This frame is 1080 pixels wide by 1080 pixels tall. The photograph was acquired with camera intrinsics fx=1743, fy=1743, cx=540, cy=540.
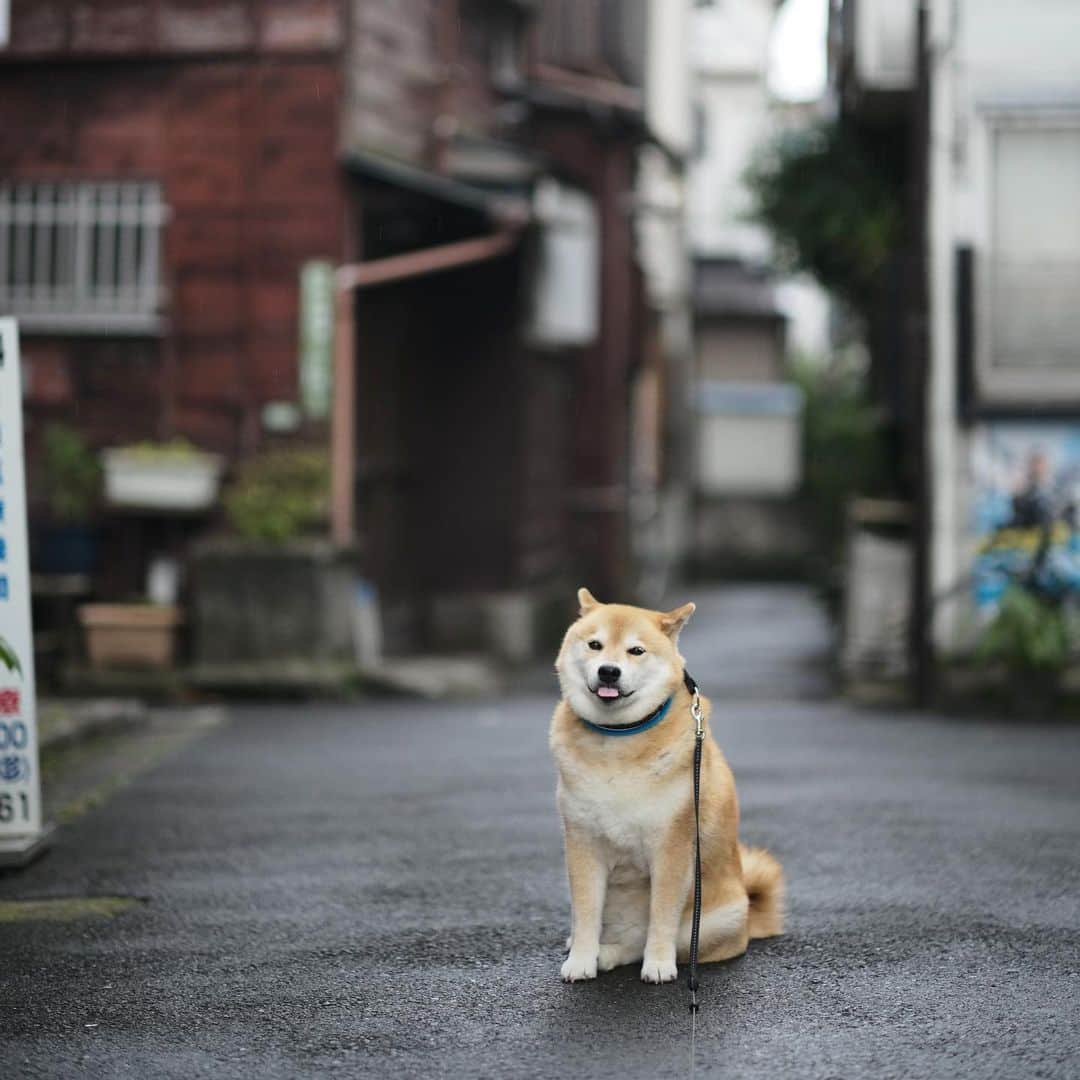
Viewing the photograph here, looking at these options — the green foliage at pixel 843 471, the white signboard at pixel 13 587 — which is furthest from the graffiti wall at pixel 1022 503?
the white signboard at pixel 13 587

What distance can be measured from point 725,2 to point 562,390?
18.6 metres

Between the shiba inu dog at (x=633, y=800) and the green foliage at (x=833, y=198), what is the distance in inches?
494

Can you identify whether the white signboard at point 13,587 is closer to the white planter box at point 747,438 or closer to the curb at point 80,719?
the curb at point 80,719

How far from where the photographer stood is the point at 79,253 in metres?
14.7

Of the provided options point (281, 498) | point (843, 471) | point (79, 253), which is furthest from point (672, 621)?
point (843, 471)

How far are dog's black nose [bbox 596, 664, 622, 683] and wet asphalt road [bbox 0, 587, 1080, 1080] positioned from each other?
37.7 inches

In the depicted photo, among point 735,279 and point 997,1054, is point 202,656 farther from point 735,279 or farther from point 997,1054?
point 735,279

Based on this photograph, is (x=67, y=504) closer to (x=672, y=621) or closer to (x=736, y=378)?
(x=672, y=621)

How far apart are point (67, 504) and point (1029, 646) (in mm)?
7819

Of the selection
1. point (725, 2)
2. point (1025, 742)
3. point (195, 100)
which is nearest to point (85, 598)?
point (195, 100)

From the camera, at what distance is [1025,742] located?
37.5 feet

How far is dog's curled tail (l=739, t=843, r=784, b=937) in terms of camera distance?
5.76 meters

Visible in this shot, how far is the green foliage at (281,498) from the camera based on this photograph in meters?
14.1

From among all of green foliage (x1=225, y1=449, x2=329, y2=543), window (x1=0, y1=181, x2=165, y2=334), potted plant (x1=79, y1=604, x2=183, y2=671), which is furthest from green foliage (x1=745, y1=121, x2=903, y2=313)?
Result: potted plant (x1=79, y1=604, x2=183, y2=671)
